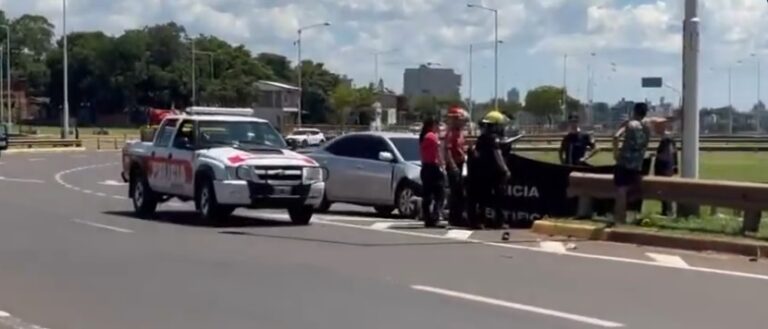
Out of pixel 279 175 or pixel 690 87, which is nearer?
pixel 690 87

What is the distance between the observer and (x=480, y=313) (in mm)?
12055

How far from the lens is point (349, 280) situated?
14.5 meters

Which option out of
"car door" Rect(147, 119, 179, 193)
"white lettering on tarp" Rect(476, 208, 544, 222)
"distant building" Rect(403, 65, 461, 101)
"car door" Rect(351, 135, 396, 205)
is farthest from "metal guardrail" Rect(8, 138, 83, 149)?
"white lettering on tarp" Rect(476, 208, 544, 222)

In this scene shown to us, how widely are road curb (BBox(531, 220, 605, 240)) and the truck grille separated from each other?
3953 millimetres

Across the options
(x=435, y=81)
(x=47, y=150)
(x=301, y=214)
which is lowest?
(x=47, y=150)

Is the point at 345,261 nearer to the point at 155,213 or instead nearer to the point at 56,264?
the point at 56,264

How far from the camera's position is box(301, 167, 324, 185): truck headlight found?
22078 millimetres

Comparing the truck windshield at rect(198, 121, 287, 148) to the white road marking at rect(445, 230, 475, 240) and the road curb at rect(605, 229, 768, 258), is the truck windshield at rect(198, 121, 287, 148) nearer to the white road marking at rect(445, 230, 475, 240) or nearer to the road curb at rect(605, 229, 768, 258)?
the white road marking at rect(445, 230, 475, 240)

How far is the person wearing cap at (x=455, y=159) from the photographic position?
21.1 metres

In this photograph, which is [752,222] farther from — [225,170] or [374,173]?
[374,173]

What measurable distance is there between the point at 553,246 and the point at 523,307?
5.92 meters

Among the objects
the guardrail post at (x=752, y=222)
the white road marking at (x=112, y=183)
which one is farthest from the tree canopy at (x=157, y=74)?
the guardrail post at (x=752, y=222)

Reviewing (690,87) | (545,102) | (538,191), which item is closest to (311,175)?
(538,191)

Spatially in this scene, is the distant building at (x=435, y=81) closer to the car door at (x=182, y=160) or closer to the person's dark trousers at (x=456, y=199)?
the car door at (x=182, y=160)
